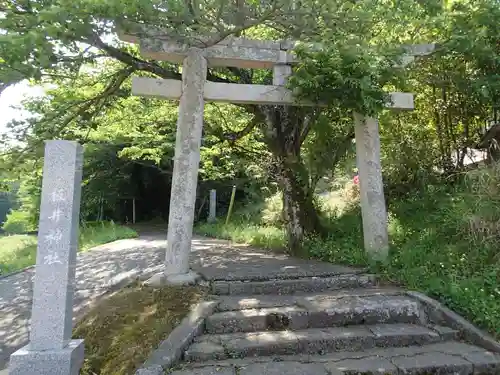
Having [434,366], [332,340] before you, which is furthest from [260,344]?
[434,366]

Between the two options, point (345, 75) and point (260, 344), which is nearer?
point (260, 344)

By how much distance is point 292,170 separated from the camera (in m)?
7.73

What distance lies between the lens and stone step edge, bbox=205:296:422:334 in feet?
13.7

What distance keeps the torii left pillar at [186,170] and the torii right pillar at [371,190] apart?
2.68m

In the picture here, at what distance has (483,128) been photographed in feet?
25.9

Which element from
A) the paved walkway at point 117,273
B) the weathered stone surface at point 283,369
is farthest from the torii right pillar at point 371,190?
the weathered stone surface at point 283,369

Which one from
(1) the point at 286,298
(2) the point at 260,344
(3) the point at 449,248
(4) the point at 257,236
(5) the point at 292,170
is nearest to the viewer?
(2) the point at 260,344

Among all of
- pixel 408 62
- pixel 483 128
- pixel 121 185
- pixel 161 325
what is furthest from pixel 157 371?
pixel 121 185

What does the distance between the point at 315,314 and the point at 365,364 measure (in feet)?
2.71

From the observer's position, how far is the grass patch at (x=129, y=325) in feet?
12.3

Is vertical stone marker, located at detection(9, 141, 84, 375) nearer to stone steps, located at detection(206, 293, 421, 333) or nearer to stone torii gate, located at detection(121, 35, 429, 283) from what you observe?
stone steps, located at detection(206, 293, 421, 333)

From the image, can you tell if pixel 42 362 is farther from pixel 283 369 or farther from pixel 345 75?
pixel 345 75

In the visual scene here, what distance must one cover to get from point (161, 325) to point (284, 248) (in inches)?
173

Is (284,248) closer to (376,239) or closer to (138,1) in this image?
(376,239)
